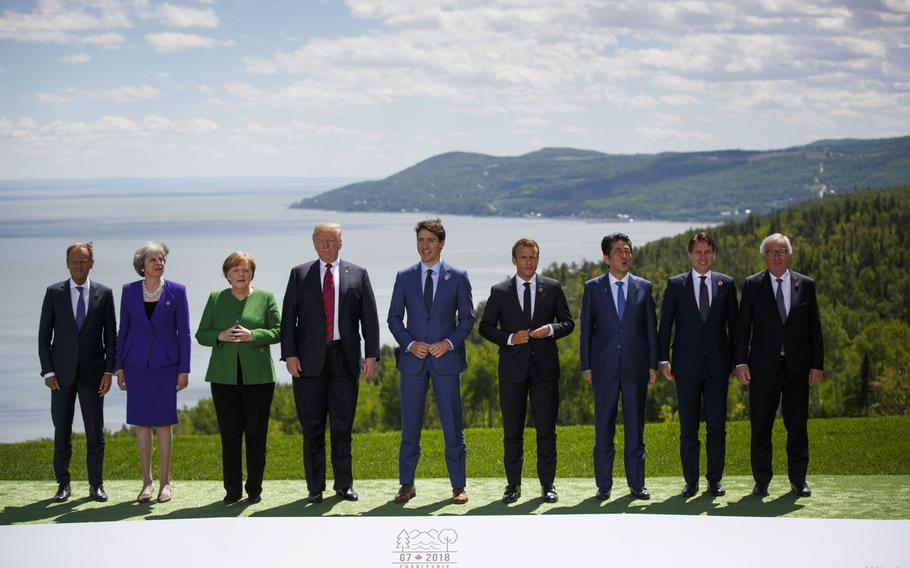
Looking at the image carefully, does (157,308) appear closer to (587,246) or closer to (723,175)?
(587,246)

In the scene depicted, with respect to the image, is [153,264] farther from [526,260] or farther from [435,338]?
[526,260]

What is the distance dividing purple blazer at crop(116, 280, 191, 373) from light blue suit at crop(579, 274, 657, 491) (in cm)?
278

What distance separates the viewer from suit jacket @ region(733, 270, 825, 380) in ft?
21.6

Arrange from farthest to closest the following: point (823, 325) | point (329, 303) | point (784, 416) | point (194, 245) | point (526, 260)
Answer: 1. point (194, 245)
2. point (823, 325)
3. point (784, 416)
4. point (329, 303)
5. point (526, 260)

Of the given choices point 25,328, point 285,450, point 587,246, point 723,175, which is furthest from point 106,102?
point 723,175

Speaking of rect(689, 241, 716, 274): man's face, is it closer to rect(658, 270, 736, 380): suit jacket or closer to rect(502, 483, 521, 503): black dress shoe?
rect(658, 270, 736, 380): suit jacket

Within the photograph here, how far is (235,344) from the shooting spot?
6.48 meters

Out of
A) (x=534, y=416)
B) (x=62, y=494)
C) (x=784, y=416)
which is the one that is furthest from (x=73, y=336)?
Result: (x=784, y=416)

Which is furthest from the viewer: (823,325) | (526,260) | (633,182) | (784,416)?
(633,182)

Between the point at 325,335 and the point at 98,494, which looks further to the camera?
the point at 98,494

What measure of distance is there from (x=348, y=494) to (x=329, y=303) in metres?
1.36

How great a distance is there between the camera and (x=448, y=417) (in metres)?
6.51

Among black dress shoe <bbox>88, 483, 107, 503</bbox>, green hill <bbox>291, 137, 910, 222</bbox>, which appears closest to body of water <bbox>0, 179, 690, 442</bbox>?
green hill <bbox>291, 137, 910, 222</bbox>

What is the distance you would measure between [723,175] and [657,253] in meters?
71.6
